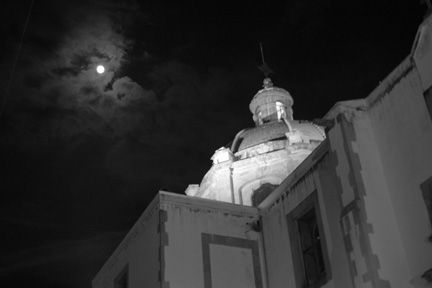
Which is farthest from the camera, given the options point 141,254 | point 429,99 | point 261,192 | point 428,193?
point 261,192

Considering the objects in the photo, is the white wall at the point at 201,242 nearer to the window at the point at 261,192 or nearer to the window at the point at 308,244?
the window at the point at 308,244

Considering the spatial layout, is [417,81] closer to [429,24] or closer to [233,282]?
[429,24]

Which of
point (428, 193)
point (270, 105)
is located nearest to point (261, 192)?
point (270, 105)

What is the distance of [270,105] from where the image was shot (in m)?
39.6

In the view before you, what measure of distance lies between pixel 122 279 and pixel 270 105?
19580 millimetres

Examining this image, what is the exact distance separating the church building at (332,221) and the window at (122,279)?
4 centimetres

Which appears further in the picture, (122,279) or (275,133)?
(275,133)

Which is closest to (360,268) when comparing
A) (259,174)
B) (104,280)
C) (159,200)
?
(159,200)

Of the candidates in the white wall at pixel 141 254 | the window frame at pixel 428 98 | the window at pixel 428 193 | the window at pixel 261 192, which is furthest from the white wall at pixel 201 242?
the window at pixel 261 192

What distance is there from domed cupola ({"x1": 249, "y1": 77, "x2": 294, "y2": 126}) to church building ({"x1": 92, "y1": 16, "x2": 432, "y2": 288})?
1760 centimetres

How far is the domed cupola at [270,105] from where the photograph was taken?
1540 inches

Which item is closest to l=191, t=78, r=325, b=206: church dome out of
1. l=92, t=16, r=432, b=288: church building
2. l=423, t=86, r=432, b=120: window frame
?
l=92, t=16, r=432, b=288: church building

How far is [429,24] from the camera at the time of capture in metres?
15.1

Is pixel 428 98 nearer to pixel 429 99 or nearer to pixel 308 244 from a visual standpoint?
pixel 429 99
